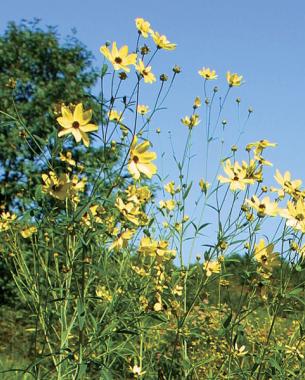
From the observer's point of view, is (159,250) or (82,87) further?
(82,87)

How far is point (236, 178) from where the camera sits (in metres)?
2.69

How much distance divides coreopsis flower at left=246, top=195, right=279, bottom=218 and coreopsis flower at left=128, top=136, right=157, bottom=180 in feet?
2.12

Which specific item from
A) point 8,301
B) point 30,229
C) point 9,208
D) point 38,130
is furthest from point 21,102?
point 30,229

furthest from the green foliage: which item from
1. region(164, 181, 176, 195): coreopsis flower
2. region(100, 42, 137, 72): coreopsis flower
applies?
region(100, 42, 137, 72): coreopsis flower

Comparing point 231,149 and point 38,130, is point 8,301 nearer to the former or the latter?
point 38,130

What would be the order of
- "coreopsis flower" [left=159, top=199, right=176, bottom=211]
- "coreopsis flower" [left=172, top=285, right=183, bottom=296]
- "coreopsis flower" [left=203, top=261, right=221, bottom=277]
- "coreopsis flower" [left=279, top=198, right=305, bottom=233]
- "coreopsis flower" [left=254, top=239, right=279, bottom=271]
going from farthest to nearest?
"coreopsis flower" [left=159, top=199, right=176, bottom=211] → "coreopsis flower" [left=172, top=285, right=183, bottom=296] → "coreopsis flower" [left=203, top=261, right=221, bottom=277] → "coreopsis flower" [left=254, top=239, right=279, bottom=271] → "coreopsis flower" [left=279, top=198, right=305, bottom=233]

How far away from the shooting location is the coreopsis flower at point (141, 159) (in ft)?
7.05

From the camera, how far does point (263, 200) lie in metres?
2.75

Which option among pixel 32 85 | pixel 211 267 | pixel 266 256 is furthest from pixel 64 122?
pixel 32 85

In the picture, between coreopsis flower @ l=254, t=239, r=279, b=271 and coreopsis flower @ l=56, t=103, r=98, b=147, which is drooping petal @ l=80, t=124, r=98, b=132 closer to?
coreopsis flower @ l=56, t=103, r=98, b=147

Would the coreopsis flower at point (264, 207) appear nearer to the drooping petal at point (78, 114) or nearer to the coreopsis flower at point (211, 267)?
the coreopsis flower at point (211, 267)

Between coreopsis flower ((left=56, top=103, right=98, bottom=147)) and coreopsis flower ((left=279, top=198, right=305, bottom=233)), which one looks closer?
coreopsis flower ((left=56, top=103, right=98, bottom=147))

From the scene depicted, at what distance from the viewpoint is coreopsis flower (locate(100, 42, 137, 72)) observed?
7.51 ft

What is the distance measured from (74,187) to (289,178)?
1.09 meters
